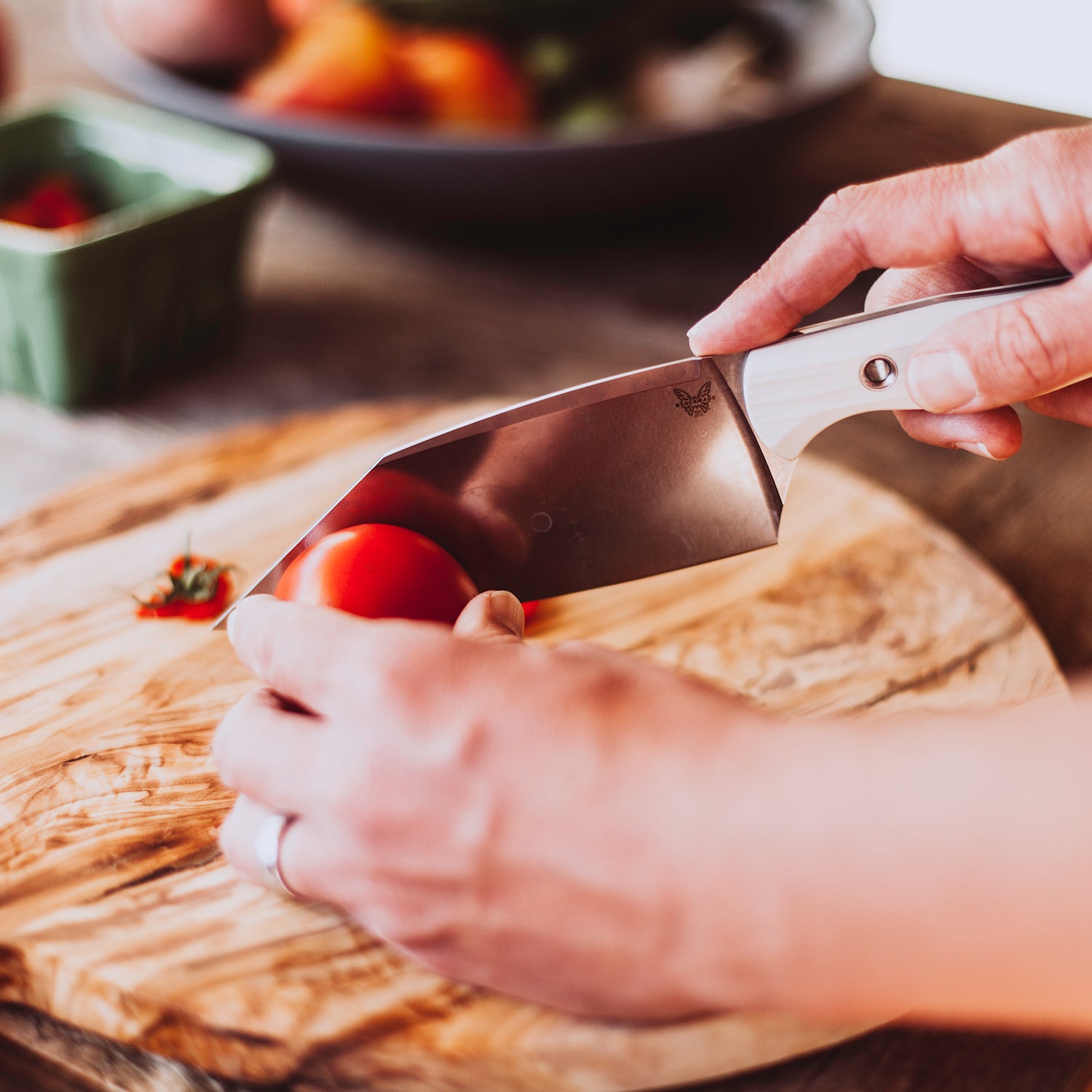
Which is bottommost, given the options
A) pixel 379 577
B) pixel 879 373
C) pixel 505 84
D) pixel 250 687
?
pixel 250 687

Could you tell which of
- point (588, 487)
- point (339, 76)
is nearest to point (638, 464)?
point (588, 487)

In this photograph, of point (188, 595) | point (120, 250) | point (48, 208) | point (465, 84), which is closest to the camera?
point (188, 595)

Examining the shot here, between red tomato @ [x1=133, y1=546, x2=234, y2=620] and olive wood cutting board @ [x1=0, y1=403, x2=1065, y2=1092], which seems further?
red tomato @ [x1=133, y1=546, x2=234, y2=620]

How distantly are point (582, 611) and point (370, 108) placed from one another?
983 mm

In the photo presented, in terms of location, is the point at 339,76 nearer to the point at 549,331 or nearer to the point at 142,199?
the point at 142,199

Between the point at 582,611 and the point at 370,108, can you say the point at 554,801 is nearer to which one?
the point at 582,611

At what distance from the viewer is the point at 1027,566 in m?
1.24

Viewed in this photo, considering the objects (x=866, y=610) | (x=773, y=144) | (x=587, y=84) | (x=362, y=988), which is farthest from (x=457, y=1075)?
(x=587, y=84)

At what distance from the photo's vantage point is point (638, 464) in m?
0.91

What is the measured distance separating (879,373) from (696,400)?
0.46 feet

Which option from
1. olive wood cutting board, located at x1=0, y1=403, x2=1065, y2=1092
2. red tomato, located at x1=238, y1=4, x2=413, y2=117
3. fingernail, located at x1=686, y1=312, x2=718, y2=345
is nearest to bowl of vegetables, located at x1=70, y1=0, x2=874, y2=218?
red tomato, located at x1=238, y1=4, x2=413, y2=117

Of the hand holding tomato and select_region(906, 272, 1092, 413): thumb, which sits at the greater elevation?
select_region(906, 272, 1092, 413): thumb

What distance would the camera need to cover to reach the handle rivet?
0.84 meters

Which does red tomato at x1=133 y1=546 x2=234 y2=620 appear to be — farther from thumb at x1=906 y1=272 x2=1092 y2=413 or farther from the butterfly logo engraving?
thumb at x1=906 y1=272 x2=1092 y2=413
